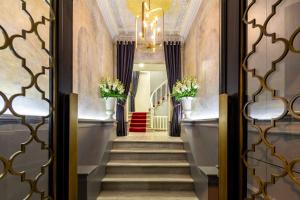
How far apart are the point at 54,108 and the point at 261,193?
3.54 ft

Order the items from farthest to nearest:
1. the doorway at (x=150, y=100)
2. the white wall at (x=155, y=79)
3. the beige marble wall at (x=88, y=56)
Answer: the white wall at (x=155, y=79), the doorway at (x=150, y=100), the beige marble wall at (x=88, y=56)

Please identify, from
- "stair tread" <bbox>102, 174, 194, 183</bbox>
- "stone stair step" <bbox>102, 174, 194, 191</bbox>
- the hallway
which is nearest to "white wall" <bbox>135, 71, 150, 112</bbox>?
"stair tread" <bbox>102, 174, 194, 183</bbox>

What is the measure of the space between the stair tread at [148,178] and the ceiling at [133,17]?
11.6 feet

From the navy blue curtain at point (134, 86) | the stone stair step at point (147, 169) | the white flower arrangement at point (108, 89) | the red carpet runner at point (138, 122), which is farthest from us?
the navy blue curtain at point (134, 86)

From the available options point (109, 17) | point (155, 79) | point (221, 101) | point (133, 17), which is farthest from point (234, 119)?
point (155, 79)

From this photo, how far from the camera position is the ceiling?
5.41 m

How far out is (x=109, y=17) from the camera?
19.4 ft

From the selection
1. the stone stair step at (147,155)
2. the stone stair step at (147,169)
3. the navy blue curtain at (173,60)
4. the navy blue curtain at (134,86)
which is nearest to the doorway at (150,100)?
the navy blue curtain at (134,86)

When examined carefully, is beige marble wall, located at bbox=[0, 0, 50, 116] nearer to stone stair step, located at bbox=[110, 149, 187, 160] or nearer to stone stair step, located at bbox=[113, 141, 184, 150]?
stone stair step, located at bbox=[110, 149, 187, 160]

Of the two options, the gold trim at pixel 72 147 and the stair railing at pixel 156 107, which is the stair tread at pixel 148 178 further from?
the stair railing at pixel 156 107

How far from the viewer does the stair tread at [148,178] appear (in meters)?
4.13

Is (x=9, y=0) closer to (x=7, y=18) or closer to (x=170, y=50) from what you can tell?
(x=7, y=18)

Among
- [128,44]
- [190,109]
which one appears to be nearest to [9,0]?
[190,109]

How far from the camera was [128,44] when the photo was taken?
743 centimetres
